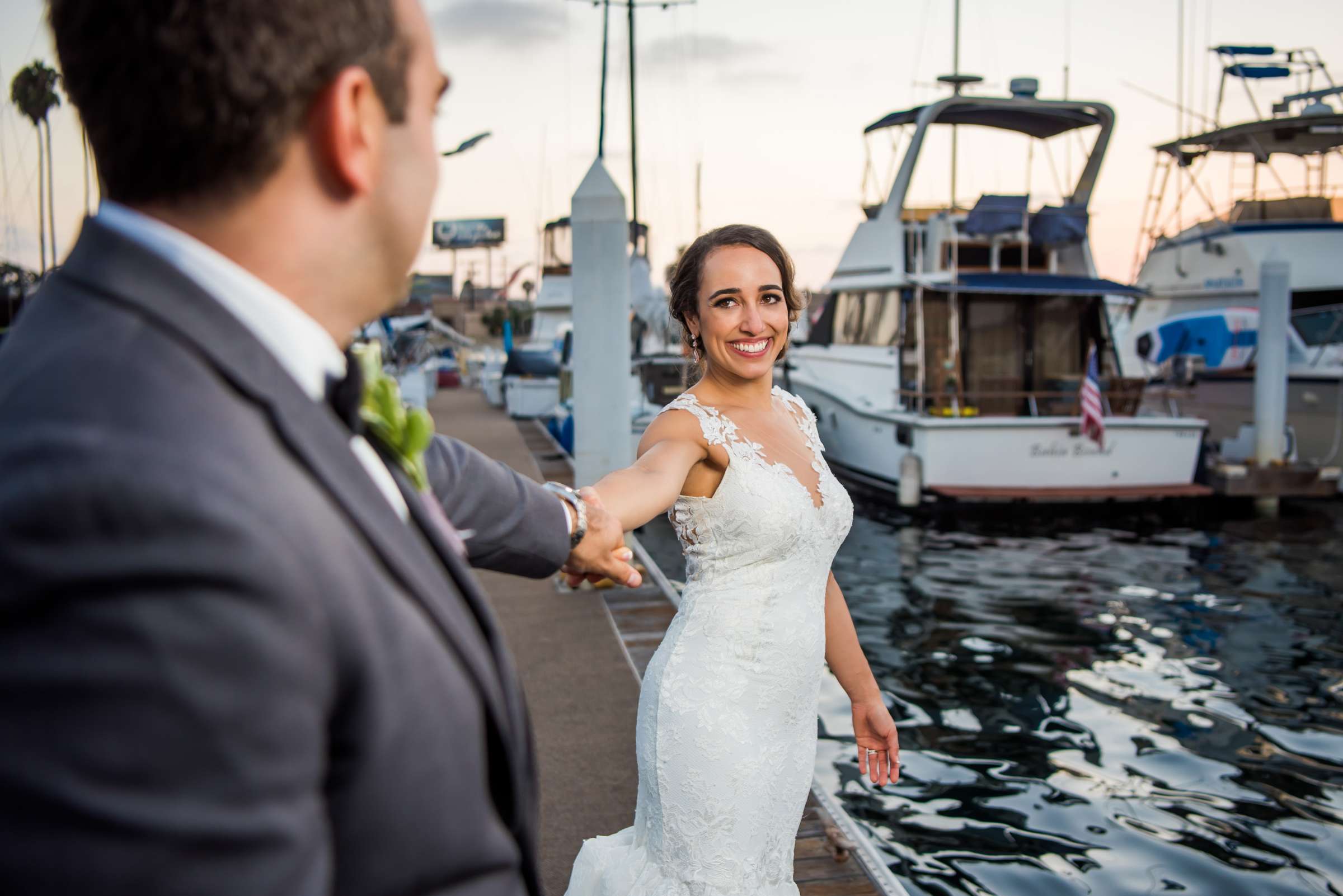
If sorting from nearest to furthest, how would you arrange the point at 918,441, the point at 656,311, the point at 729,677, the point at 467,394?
the point at 729,677
the point at 918,441
the point at 656,311
the point at 467,394

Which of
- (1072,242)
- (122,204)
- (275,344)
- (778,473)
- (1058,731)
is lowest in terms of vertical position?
(1058,731)

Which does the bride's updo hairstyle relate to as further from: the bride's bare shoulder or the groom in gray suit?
the groom in gray suit

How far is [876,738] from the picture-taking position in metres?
3.02

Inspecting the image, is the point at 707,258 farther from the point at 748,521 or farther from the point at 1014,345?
the point at 1014,345

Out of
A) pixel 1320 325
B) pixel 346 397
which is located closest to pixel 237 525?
pixel 346 397

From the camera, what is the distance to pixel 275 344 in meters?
0.89

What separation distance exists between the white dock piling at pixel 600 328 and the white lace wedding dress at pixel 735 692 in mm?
5001

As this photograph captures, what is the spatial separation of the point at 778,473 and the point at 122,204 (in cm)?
206

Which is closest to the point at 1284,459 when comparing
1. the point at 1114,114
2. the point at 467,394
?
the point at 1114,114

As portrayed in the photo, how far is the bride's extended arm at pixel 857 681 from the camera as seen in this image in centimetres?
298

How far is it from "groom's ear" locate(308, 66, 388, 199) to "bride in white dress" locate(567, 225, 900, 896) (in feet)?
5.13

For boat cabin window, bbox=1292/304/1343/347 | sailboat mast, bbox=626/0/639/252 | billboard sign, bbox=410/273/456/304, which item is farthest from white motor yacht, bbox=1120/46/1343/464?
billboard sign, bbox=410/273/456/304

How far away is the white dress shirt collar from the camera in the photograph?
0.85m

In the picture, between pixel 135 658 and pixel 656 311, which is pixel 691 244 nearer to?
pixel 135 658
